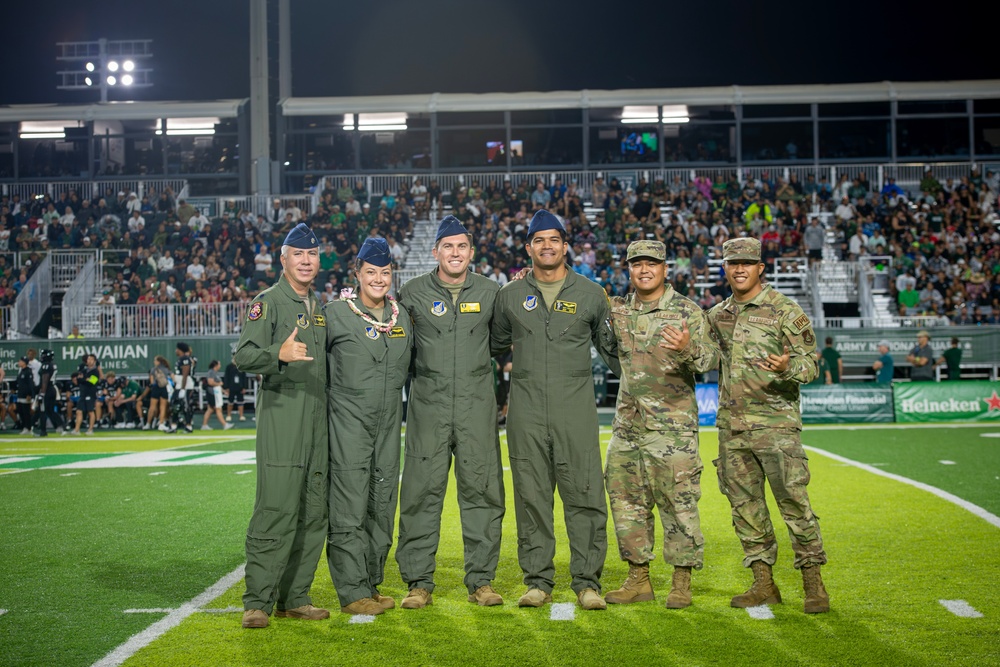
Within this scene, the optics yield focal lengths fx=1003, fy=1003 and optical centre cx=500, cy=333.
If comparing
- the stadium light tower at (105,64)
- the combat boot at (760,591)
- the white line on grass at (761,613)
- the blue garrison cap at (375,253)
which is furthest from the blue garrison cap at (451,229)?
the stadium light tower at (105,64)

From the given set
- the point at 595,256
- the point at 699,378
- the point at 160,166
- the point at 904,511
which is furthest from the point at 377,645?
the point at 160,166

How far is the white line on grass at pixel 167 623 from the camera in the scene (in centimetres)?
498

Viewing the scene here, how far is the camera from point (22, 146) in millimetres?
36750

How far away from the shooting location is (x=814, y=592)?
5.88 metres

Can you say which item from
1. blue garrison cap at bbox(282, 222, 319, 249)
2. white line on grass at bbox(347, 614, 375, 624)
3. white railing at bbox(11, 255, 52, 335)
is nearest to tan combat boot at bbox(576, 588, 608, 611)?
white line on grass at bbox(347, 614, 375, 624)

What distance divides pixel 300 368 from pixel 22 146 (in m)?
35.6

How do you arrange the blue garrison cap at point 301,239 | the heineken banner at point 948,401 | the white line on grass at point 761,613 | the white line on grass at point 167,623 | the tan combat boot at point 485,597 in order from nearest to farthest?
the white line on grass at point 167,623 → the white line on grass at point 761,613 → the tan combat boot at point 485,597 → the blue garrison cap at point 301,239 → the heineken banner at point 948,401

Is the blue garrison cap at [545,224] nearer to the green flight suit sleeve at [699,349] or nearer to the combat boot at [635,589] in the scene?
the green flight suit sleeve at [699,349]

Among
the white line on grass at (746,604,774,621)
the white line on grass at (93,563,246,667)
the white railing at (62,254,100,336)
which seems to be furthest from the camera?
the white railing at (62,254,100,336)

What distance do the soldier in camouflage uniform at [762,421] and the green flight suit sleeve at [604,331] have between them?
0.71 m

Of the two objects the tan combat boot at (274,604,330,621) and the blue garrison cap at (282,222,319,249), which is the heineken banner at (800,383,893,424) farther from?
the tan combat boot at (274,604,330,621)

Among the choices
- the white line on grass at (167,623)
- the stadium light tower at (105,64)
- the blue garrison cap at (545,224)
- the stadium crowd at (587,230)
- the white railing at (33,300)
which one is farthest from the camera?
the stadium light tower at (105,64)

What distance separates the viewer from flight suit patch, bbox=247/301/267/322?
5.93m

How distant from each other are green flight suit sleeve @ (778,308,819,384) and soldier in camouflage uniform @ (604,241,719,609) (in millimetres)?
450
